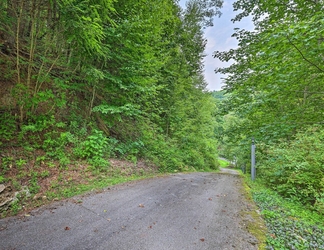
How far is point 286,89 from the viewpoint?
413 cm

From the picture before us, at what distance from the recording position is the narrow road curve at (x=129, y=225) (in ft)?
6.54

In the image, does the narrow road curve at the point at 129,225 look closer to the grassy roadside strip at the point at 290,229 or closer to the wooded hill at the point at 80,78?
→ the grassy roadside strip at the point at 290,229

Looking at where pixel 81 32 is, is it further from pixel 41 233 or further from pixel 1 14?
pixel 41 233

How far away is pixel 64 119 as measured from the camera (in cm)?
512

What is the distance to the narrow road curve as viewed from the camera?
199 centimetres

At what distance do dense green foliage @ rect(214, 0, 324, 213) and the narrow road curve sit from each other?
2.08 metres

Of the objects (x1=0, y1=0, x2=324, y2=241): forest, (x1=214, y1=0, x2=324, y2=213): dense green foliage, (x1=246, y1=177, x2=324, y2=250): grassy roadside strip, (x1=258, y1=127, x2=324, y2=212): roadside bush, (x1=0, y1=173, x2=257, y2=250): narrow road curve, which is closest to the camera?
(x1=0, y1=173, x2=257, y2=250): narrow road curve

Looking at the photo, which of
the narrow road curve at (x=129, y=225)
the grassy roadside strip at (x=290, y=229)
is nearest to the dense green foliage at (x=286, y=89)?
the grassy roadside strip at (x=290, y=229)

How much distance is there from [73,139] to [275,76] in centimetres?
555

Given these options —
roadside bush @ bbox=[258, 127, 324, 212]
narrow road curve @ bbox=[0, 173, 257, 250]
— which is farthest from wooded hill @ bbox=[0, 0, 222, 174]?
roadside bush @ bbox=[258, 127, 324, 212]

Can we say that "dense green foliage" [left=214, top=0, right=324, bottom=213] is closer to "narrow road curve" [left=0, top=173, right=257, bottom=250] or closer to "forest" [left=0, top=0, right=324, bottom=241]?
"forest" [left=0, top=0, right=324, bottom=241]

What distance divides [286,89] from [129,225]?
4630 millimetres

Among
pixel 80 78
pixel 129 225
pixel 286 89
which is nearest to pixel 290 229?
pixel 129 225

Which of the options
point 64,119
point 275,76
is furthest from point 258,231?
point 64,119
